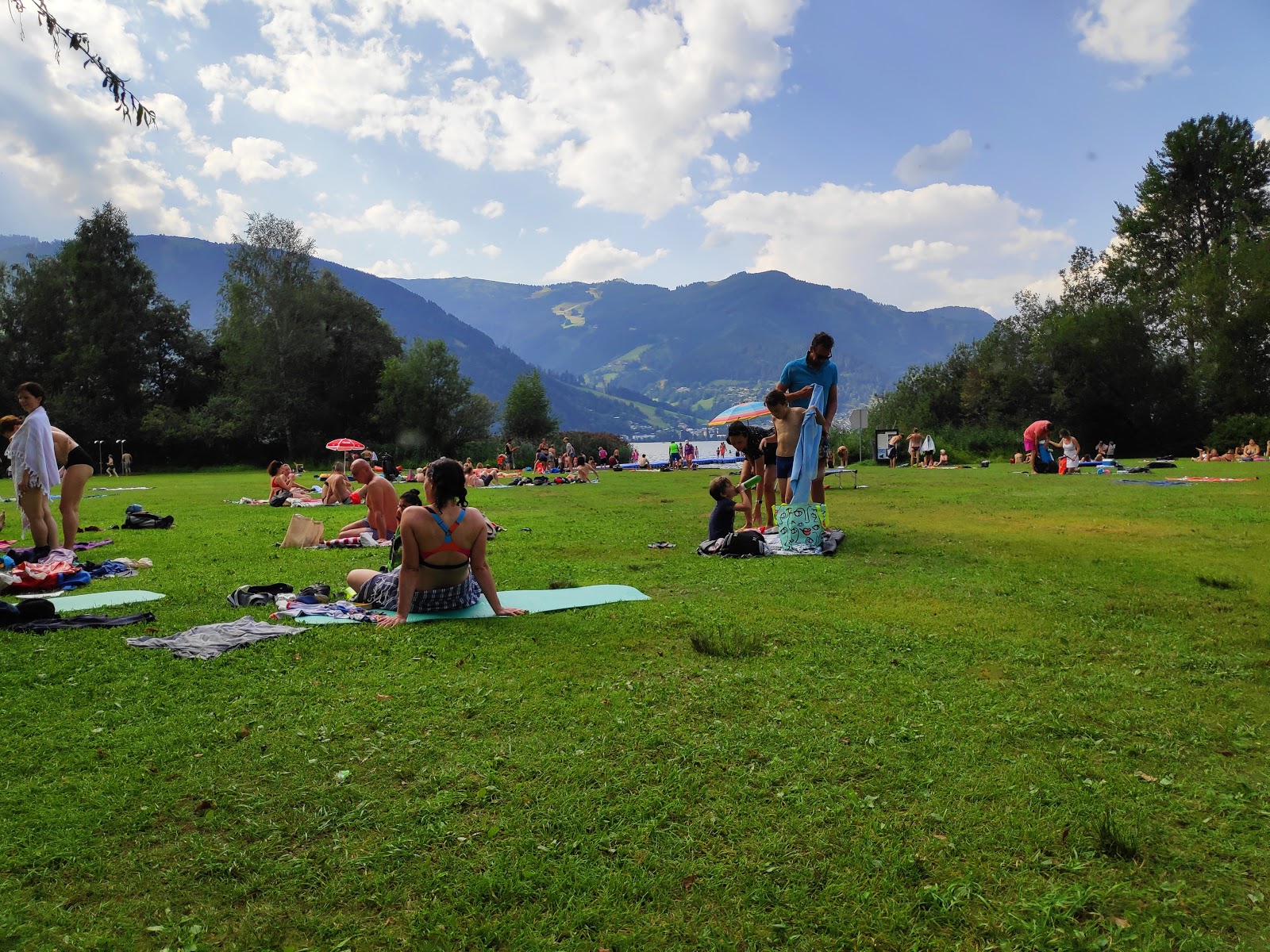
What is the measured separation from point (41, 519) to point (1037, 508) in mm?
14320

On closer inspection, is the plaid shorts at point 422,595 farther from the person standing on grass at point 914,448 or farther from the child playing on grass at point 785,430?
the person standing on grass at point 914,448

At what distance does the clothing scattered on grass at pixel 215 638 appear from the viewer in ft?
16.4

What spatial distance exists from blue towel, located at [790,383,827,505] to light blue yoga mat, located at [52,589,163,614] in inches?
262

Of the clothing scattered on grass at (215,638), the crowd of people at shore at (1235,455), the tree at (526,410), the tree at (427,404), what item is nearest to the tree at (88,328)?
the tree at (427,404)

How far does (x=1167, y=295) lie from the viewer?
4288cm

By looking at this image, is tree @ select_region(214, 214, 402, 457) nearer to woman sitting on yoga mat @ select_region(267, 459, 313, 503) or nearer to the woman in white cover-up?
woman sitting on yoga mat @ select_region(267, 459, 313, 503)

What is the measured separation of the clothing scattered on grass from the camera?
16.4 ft

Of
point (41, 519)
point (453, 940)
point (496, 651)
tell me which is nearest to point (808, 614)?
point (496, 651)

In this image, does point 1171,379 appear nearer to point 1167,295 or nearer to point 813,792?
point 1167,295

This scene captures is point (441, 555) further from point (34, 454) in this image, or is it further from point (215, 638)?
point (34, 454)

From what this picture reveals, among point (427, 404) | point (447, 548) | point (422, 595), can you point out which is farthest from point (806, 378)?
point (427, 404)

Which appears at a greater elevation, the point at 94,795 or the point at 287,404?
the point at 287,404

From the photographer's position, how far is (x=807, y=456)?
909 cm

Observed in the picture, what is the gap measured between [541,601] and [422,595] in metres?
1.06
